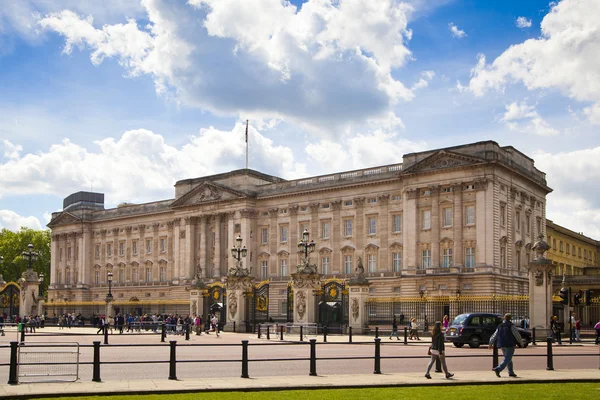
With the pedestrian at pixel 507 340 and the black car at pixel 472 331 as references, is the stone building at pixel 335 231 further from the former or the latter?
the pedestrian at pixel 507 340

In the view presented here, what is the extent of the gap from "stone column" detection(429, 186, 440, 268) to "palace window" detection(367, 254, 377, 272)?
8.36 meters

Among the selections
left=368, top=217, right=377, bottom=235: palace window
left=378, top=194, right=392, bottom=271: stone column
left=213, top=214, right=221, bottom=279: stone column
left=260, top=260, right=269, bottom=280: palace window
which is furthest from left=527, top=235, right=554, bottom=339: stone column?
left=213, top=214, right=221, bottom=279: stone column

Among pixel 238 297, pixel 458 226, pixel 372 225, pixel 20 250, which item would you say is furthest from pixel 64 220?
pixel 238 297

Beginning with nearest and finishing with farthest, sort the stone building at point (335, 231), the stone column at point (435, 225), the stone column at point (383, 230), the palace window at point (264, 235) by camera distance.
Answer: the stone building at point (335, 231)
the stone column at point (435, 225)
the stone column at point (383, 230)
the palace window at point (264, 235)

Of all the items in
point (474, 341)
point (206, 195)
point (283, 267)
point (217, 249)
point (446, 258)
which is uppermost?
point (206, 195)

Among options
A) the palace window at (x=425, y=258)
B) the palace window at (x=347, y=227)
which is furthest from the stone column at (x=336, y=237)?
the palace window at (x=425, y=258)

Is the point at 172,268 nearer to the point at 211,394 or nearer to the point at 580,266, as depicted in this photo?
the point at 580,266

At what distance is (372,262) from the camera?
7556cm

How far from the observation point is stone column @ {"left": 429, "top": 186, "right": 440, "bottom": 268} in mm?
68125

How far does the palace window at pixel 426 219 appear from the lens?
6966cm

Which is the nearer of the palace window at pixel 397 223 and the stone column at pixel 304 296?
the stone column at pixel 304 296

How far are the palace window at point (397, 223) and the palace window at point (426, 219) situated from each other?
145 inches

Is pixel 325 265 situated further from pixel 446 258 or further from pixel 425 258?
pixel 446 258

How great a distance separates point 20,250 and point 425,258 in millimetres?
72967
